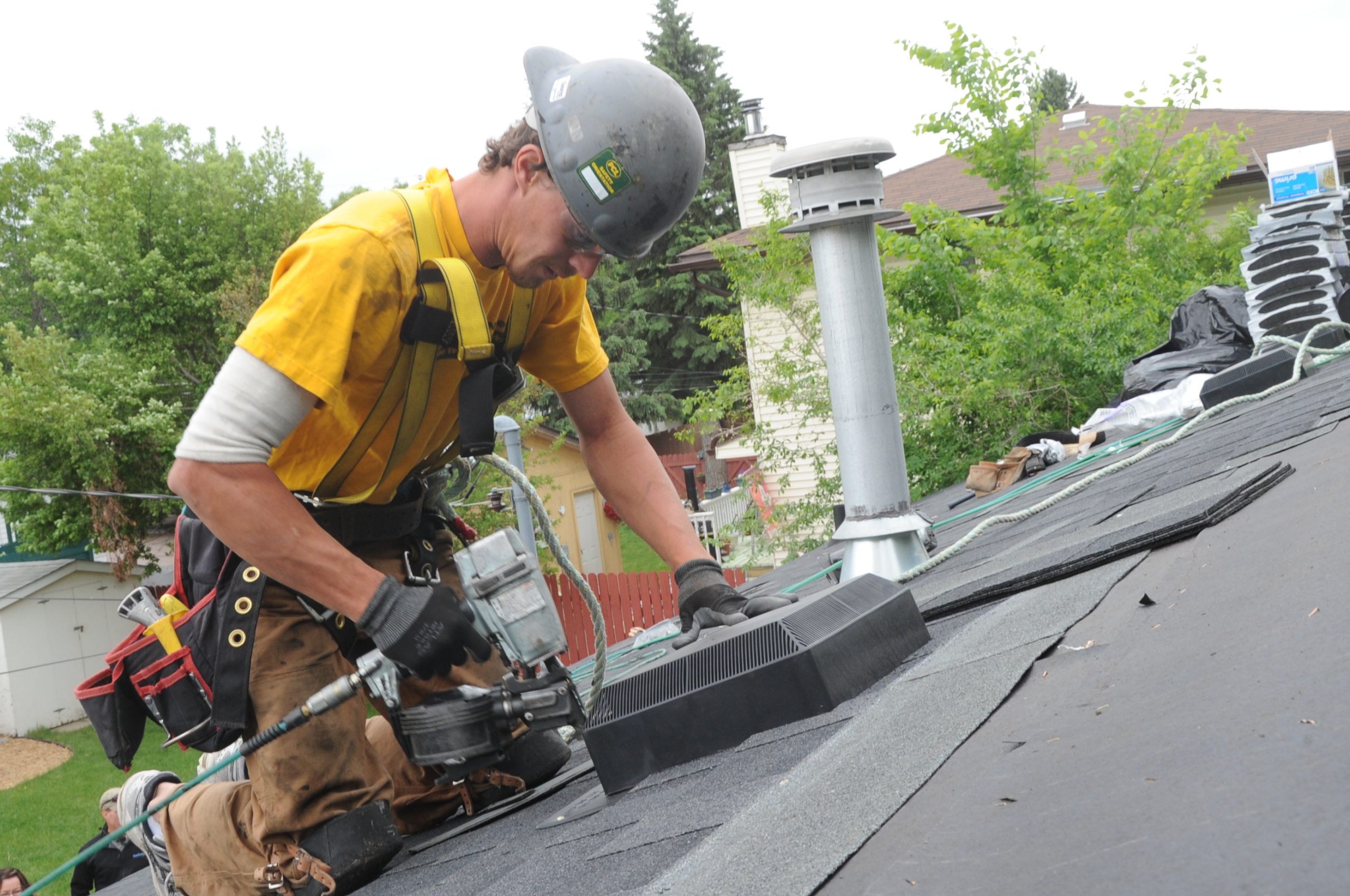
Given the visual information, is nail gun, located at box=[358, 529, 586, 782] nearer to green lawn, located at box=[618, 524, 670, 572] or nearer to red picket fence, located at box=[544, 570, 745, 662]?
red picket fence, located at box=[544, 570, 745, 662]

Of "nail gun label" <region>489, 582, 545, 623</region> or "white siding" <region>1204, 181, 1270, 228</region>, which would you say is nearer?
"nail gun label" <region>489, 582, 545, 623</region>

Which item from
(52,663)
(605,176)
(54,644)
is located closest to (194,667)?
(605,176)

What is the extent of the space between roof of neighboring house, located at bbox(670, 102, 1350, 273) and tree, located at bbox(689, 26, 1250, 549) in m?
6.12

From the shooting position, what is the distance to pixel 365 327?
2.28m

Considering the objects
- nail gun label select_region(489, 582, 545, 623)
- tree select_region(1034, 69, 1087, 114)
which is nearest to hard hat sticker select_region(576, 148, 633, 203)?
nail gun label select_region(489, 582, 545, 623)

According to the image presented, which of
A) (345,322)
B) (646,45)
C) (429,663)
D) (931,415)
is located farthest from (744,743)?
(646,45)

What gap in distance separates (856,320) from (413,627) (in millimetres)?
2374

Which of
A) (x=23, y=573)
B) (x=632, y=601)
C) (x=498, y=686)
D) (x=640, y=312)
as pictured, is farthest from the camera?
(x=640, y=312)

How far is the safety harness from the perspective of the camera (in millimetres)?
2316

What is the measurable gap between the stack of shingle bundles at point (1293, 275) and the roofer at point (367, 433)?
5.56 meters

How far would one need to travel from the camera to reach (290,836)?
8.13ft

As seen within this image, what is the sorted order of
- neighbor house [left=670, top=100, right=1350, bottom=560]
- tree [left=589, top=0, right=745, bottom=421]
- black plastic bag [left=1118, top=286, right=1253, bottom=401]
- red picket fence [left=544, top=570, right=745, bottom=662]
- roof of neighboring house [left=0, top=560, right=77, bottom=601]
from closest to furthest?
black plastic bag [left=1118, top=286, right=1253, bottom=401] → red picket fence [left=544, top=570, right=745, bottom=662] → neighbor house [left=670, top=100, right=1350, bottom=560] → roof of neighboring house [left=0, top=560, right=77, bottom=601] → tree [left=589, top=0, right=745, bottom=421]

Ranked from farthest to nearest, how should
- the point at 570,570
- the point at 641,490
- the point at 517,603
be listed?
the point at 641,490, the point at 570,570, the point at 517,603

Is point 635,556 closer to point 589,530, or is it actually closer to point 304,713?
point 589,530
